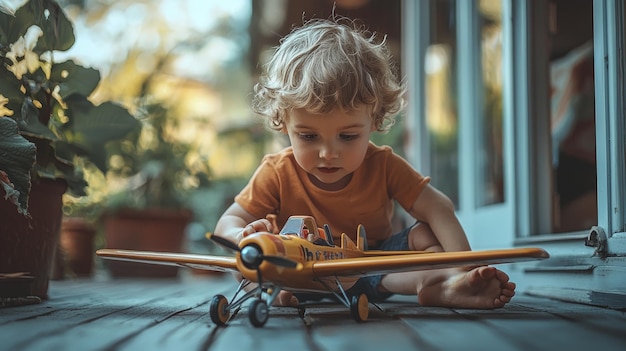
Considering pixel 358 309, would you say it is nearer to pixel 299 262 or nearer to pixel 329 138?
pixel 299 262

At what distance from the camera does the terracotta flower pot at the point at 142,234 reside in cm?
402

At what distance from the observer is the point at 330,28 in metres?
1.70

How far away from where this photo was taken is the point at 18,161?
1457 millimetres

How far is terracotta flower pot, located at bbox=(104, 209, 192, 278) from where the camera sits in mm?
4020

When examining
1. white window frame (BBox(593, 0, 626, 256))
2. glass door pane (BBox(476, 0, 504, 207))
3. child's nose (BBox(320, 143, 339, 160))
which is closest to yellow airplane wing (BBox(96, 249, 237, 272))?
child's nose (BBox(320, 143, 339, 160))

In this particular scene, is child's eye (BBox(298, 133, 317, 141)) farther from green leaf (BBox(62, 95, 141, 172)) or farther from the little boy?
green leaf (BBox(62, 95, 141, 172))

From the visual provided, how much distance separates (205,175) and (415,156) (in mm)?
1322

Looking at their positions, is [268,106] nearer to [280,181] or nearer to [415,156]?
[280,181]

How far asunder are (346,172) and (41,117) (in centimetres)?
87

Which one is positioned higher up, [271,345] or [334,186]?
[334,186]

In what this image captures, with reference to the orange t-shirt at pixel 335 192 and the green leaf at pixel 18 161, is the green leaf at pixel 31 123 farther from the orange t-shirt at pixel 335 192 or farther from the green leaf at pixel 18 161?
the orange t-shirt at pixel 335 192

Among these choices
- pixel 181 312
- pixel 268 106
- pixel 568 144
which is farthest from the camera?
pixel 568 144

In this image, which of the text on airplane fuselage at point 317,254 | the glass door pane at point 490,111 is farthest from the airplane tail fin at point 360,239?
the glass door pane at point 490,111

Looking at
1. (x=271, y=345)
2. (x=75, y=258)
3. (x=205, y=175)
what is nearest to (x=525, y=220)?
(x=271, y=345)
